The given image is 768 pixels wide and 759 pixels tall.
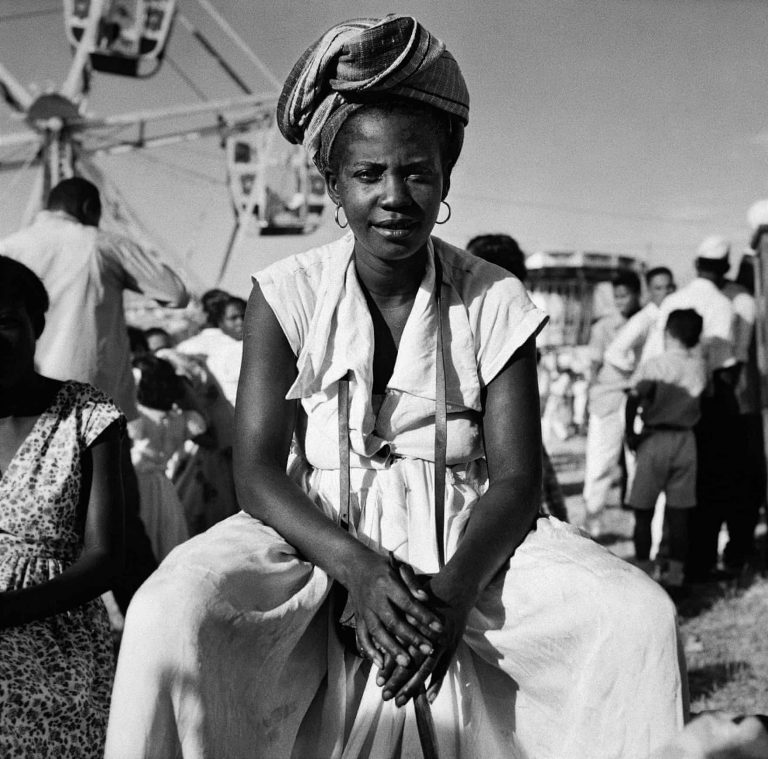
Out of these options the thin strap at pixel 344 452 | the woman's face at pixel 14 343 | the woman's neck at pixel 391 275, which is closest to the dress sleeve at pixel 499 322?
the woman's neck at pixel 391 275

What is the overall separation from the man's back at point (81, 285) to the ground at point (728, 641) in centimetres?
264

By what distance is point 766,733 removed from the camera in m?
1.12

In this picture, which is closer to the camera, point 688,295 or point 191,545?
point 191,545

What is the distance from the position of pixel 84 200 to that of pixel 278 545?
9.15ft

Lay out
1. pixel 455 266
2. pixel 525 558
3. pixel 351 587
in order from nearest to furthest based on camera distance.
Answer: pixel 351 587 → pixel 525 558 → pixel 455 266

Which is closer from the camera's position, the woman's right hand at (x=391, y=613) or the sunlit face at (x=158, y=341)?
the woman's right hand at (x=391, y=613)

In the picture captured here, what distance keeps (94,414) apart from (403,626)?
3.27 ft

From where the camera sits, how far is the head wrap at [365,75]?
1731 millimetres

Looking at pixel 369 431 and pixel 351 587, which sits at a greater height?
pixel 369 431

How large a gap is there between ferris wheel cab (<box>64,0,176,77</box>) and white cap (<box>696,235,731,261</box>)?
15.2m

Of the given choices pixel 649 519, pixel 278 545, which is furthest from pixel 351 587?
pixel 649 519

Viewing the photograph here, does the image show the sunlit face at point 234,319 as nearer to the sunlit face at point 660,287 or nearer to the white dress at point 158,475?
the white dress at point 158,475

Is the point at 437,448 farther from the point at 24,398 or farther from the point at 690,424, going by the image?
the point at 690,424

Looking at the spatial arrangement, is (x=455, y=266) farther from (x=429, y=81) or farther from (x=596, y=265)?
(x=596, y=265)
